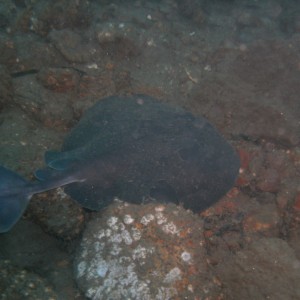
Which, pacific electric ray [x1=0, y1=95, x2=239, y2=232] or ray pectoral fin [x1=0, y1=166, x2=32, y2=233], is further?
pacific electric ray [x1=0, y1=95, x2=239, y2=232]

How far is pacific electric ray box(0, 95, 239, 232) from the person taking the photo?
14.1ft

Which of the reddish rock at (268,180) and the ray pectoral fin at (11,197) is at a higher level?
the ray pectoral fin at (11,197)

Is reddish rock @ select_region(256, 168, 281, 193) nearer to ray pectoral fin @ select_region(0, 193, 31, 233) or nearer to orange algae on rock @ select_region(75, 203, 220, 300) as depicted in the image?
orange algae on rock @ select_region(75, 203, 220, 300)

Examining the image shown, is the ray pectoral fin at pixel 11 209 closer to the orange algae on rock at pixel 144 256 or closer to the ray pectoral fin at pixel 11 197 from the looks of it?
the ray pectoral fin at pixel 11 197

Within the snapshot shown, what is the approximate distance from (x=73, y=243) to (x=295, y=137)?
4.38 meters

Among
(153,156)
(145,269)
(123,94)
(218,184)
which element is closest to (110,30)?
(123,94)

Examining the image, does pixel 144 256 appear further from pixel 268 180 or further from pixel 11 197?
pixel 268 180

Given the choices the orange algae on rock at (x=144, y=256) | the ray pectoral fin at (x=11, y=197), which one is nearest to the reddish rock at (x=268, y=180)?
the orange algae on rock at (x=144, y=256)

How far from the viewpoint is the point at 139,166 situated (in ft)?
15.0

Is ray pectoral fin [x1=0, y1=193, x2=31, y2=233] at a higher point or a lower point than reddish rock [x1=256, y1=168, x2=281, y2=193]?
higher

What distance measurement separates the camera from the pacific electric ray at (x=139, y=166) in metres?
4.31

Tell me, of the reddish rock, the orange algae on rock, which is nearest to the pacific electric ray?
the orange algae on rock

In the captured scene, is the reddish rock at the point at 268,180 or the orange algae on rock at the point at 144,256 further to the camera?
the reddish rock at the point at 268,180

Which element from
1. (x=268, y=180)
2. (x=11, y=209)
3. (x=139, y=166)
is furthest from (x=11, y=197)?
(x=268, y=180)
